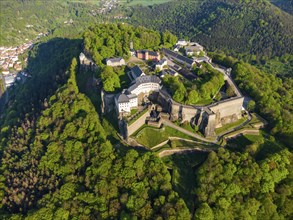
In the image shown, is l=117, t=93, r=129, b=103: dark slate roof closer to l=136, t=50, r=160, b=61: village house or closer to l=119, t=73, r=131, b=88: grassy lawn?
l=119, t=73, r=131, b=88: grassy lawn

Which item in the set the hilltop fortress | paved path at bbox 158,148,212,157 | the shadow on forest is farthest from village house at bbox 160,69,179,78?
the shadow on forest

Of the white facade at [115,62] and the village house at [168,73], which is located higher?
the village house at [168,73]

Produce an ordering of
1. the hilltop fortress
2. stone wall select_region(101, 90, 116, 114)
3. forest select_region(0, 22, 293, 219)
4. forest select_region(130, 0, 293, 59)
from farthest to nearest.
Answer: forest select_region(130, 0, 293, 59), stone wall select_region(101, 90, 116, 114), the hilltop fortress, forest select_region(0, 22, 293, 219)

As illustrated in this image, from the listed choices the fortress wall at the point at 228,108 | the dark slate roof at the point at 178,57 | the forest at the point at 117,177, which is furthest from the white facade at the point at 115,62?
the fortress wall at the point at 228,108

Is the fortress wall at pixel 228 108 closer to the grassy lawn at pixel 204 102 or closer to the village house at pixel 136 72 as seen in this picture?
the grassy lawn at pixel 204 102

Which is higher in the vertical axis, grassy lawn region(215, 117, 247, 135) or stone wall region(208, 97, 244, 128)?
stone wall region(208, 97, 244, 128)
